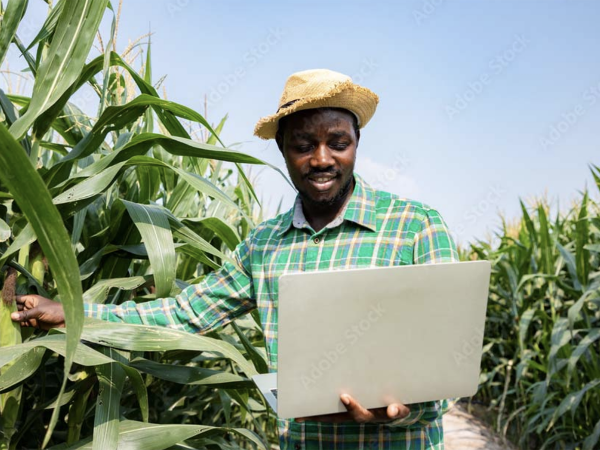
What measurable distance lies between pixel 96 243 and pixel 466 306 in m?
0.76

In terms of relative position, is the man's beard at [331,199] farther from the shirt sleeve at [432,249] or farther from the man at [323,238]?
the shirt sleeve at [432,249]

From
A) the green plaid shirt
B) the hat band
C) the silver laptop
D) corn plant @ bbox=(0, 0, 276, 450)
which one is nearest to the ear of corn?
corn plant @ bbox=(0, 0, 276, 450)

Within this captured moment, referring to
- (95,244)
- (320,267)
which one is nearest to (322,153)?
(320,267)

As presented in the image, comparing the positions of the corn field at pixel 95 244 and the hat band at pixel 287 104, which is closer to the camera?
the corn field at pixel 95 244

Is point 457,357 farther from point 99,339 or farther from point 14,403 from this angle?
point 14,403

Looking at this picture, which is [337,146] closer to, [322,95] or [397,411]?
[322,95]

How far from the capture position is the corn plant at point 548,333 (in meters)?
2.45

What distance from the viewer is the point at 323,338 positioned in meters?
0.81

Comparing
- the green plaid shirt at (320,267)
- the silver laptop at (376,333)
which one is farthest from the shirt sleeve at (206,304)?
the silver laptop at (376,333)

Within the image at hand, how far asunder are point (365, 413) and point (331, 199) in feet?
1.30

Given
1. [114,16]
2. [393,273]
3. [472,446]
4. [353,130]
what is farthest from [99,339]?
[472,446]

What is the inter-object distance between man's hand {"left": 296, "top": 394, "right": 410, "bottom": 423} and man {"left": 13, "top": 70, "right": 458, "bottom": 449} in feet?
0.21

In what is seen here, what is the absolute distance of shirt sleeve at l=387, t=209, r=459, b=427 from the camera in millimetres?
Result: 961

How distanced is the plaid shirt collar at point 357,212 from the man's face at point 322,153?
0.03 meters
